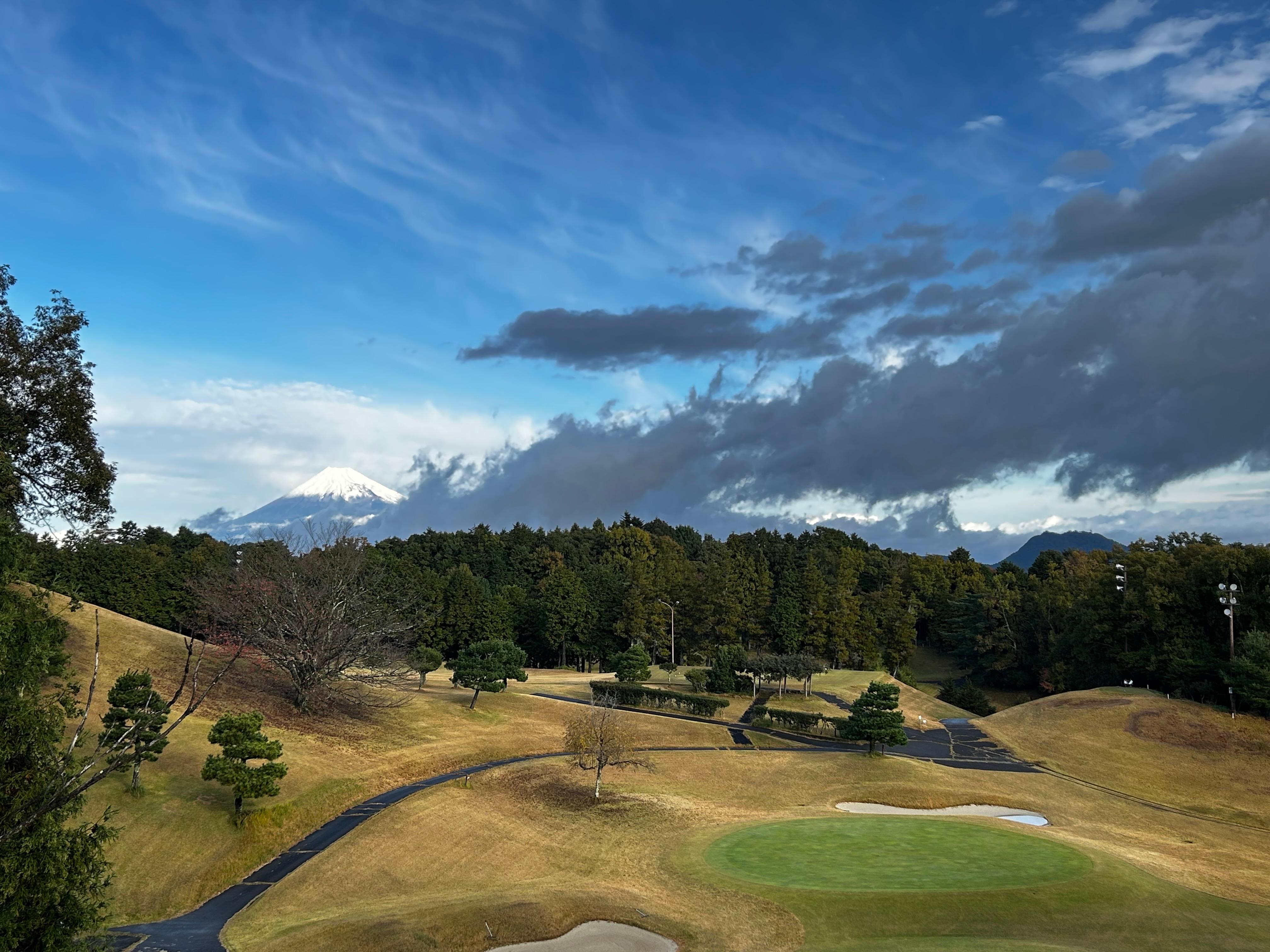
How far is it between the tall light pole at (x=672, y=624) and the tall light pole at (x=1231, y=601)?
54731 millimetres

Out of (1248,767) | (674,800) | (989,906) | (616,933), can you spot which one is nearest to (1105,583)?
(1248,767)

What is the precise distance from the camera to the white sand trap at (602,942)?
26.5m

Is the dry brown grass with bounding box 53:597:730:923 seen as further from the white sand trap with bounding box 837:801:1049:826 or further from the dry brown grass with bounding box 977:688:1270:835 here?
the dry brown grass with bounding box 977:688:1270:835

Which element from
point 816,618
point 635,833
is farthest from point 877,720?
point 816,618

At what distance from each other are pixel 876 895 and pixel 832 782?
2417 centimetres

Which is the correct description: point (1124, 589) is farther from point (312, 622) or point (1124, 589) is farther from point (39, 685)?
point (39, 685)

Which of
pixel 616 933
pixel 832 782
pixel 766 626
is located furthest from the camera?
pixel 766 626

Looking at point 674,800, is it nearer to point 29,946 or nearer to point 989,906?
point 989,906

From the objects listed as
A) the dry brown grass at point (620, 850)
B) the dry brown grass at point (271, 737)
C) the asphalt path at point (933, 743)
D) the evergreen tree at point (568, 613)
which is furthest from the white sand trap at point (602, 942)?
the evergreen tree at point (568, 613)

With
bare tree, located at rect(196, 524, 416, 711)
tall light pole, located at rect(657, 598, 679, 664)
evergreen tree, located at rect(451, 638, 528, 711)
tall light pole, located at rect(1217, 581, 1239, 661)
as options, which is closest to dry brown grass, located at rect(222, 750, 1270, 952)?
evergreen tree, located at rect(451, 638, 528, 711)

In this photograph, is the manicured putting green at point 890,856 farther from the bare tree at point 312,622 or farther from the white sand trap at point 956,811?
the bare tree at point 312,622

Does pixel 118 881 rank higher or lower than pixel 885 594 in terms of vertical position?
lower

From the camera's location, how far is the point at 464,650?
7244 cm

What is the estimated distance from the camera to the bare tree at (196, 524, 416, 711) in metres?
59.1
